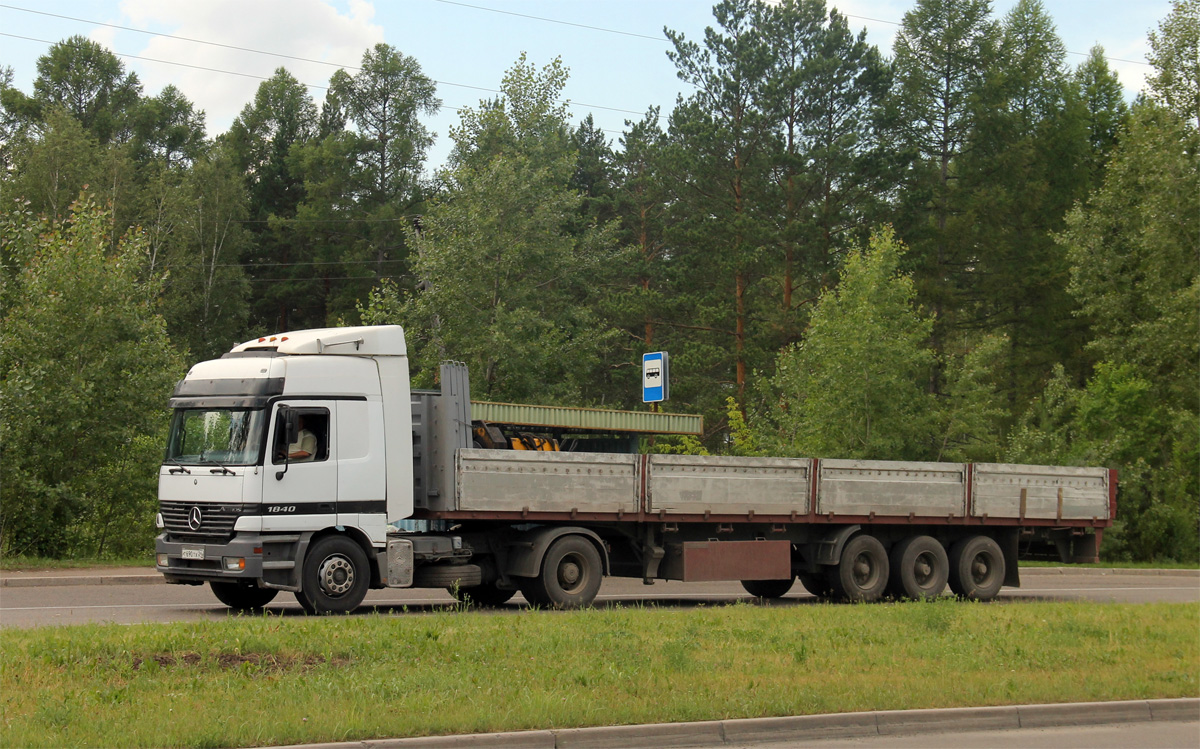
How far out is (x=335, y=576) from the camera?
13.6 m

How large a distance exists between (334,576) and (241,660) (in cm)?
415

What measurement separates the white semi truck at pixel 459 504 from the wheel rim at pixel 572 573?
0.07 ft

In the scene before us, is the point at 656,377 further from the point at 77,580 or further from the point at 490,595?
the point at 77,580

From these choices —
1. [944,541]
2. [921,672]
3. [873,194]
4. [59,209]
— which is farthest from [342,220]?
[921,672]

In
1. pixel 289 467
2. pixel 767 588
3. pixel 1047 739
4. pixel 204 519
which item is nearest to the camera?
pixel 1047 739

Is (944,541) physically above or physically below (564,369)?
below

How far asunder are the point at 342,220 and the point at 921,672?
52.6 m

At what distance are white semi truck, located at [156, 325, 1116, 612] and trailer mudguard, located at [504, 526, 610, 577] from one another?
0.03 meters

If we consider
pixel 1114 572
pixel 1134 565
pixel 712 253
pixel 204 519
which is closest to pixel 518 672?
pixel 204 519

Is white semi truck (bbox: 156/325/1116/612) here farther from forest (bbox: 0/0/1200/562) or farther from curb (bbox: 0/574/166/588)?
forest (bbox: 0/0/1200/562)

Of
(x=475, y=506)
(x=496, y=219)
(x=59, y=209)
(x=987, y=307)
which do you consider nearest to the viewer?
(x=475, y=506)

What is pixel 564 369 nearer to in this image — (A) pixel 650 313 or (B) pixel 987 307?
(A) pixel 650 313

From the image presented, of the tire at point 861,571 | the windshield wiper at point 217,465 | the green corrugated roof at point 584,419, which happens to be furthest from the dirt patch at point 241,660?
the tire at point 861,571

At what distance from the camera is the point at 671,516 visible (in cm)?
1609
